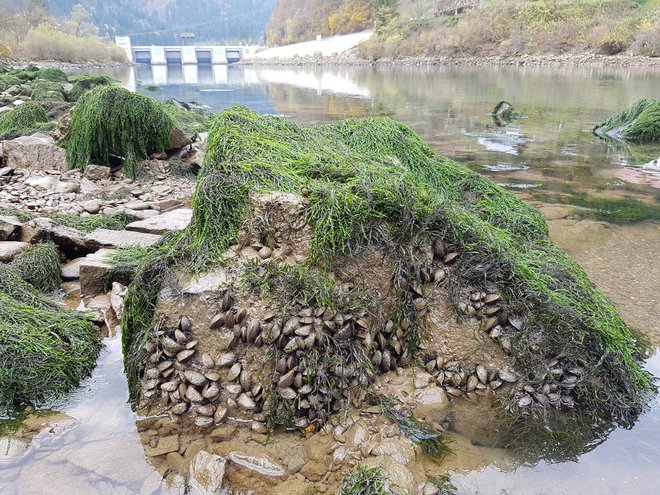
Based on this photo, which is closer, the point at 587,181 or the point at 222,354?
the point at 222,354

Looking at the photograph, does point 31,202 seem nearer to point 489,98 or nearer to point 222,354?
point 222,354

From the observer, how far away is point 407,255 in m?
3.49

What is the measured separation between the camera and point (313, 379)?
3090 mm

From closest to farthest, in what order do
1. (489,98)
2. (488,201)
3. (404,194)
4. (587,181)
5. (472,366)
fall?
(472,366) → (404,194) → (488,201) → (587,181) → (489,98)

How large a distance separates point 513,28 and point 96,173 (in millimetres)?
64626

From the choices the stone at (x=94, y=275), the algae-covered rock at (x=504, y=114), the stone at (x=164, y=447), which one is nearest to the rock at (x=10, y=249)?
the stone at (x=94, y=275)

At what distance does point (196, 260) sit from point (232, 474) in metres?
1.42

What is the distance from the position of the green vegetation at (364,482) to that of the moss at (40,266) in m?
3.41

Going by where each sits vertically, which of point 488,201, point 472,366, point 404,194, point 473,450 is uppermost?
point 404,194

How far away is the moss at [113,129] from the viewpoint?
8.17m

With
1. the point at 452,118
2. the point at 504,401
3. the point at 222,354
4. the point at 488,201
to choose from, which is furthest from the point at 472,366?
the point at 452,118

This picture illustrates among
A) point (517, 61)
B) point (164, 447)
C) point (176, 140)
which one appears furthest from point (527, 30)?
point (164, 447)

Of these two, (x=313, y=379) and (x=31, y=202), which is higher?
(x=31, y=202)

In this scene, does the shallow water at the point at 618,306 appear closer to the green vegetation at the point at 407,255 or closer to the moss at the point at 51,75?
the green vegetation at the point at 407,255
